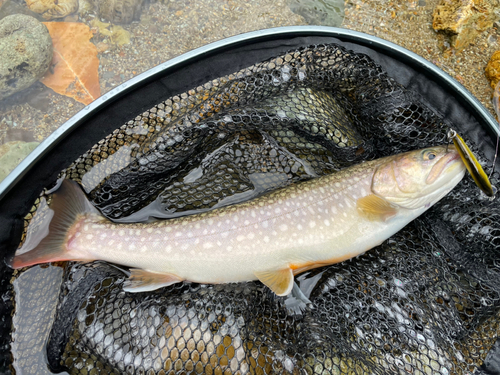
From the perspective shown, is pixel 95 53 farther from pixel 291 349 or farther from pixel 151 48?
pixel 291 349

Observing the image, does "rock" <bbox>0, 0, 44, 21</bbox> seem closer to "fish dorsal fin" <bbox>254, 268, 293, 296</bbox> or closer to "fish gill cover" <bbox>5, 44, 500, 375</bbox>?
"fish gill cover" <bbox>5, 44, 500, 375</bbox>

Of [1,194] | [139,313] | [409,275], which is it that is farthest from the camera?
[409,275]

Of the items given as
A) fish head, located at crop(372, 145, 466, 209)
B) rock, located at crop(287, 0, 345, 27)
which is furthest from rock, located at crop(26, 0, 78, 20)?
fish head, located at crop(372, 145, 466, 209)

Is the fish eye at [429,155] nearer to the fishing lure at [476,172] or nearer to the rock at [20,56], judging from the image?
the fishing lure at [476,172]

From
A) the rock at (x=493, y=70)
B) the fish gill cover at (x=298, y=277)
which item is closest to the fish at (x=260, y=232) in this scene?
the fish gill cover at (x=298, y=277)

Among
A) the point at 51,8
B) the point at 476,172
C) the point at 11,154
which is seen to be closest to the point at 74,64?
the point at 51,8

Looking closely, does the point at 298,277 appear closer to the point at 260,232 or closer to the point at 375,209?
the point at 260,232

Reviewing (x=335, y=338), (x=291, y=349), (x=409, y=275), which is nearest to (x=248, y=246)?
(x=291, y=349)
